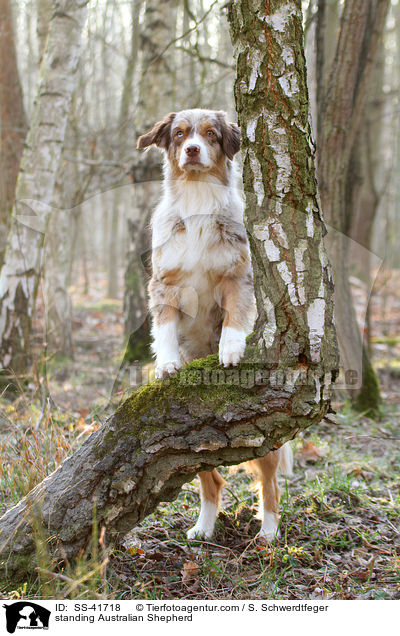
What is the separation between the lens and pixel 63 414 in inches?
195

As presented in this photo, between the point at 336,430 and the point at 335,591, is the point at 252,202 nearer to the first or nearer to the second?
the point at 335,591

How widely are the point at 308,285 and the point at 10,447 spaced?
7.87 feet

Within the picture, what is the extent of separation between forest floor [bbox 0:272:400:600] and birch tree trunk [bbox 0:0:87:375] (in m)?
1.05

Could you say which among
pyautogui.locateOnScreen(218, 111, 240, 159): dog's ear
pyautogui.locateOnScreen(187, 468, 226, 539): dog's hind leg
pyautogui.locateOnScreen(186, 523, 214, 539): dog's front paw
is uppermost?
pyautogui.locateOnScreen(218, 111, 240, 159): dog's ear

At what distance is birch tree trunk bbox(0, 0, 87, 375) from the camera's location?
19.1 feet

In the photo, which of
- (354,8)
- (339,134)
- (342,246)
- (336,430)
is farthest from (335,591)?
(354,8)

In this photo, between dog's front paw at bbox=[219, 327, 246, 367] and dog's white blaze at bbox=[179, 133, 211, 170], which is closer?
dog's front paw at bbox=[219, 327, 246, 367]

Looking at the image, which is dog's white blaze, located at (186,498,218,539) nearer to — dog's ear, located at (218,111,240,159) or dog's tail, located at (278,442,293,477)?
dog's tail, located at (278,442,293,477)

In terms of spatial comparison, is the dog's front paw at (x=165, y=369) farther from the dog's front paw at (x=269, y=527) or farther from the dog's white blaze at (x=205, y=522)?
the dog's front paw at (x=269, y=527)

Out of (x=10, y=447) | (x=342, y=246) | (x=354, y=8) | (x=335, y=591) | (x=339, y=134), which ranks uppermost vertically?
(x=354, y=8)

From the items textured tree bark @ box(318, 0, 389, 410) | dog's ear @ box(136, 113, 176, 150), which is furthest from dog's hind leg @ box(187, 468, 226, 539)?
textured tree bark @ box(318, 0, 389, 410)

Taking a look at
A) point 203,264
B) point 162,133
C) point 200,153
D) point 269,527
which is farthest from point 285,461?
point 162,133

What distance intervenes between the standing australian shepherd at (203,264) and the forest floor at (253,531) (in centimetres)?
21
